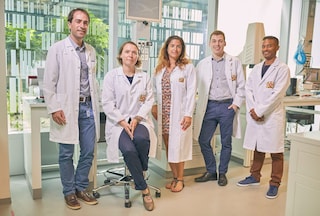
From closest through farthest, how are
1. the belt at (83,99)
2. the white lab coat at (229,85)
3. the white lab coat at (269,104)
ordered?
the belt at (83,99), the white lab coat at (269,104), the white lab coat at (229,85)

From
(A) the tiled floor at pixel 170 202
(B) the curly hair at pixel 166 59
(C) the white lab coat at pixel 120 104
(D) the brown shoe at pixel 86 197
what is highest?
(B) the curly hair at pixel 166 59

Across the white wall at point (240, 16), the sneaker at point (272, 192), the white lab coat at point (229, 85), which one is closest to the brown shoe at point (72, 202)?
the white lab coat at point (229, 85)

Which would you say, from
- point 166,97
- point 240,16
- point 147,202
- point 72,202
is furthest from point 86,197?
point 240,16

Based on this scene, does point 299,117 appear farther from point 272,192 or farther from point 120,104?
point 120,104

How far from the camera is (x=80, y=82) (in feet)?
8.66

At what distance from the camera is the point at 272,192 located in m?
3.06

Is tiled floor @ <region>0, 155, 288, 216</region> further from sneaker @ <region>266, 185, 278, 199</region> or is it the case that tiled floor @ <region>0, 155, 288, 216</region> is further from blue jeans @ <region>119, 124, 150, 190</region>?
blue jeans @ <region>119, 124, 150, 190</region>

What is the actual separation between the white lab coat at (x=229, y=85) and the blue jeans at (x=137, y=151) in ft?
2.47

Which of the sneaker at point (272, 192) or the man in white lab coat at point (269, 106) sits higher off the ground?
the man in white lab coat at point (269, 106)

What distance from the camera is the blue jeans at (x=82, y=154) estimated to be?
8.77 feet

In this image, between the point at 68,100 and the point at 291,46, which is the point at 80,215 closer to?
the point at 68,100

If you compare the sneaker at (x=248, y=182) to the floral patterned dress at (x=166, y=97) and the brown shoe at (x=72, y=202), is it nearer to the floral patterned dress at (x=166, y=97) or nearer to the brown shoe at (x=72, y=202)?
the floral patterned dress at (x=166, y=97)

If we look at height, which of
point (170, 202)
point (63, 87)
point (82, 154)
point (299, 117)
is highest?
point (63, 87)

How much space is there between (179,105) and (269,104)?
2.65 feet
